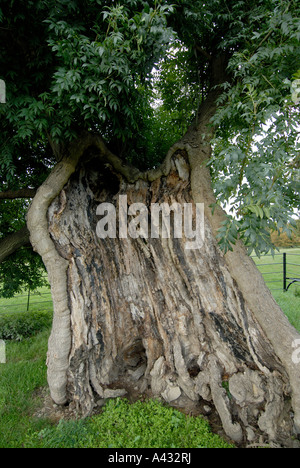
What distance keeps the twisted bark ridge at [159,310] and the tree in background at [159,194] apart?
2cm

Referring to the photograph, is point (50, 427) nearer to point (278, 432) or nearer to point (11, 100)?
point (278, 432)

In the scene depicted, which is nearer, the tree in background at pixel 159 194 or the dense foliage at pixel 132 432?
the tree in background at pixel 159 194

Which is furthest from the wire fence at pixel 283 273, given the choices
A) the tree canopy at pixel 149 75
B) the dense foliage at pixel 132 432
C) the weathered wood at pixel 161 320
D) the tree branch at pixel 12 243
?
the tree branch at pixel 12 243

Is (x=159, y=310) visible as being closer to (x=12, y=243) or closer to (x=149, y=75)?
(x=12, y=243)

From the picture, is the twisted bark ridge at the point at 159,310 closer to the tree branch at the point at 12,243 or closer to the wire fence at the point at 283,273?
the tree branch at the point at 12,243

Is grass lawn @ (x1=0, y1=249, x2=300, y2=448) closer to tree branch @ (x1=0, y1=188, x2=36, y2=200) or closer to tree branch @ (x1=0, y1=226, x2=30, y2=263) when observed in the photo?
tree branch @ (x1=0, y1=226, x2=30, y2=263)

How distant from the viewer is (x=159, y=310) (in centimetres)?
348

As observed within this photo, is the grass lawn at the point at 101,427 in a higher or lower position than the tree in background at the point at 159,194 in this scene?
lower

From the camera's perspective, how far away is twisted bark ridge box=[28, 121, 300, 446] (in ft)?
9.09

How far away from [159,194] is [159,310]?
1.58 m

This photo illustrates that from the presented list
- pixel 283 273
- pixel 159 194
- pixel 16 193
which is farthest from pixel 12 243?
pixel 283 273

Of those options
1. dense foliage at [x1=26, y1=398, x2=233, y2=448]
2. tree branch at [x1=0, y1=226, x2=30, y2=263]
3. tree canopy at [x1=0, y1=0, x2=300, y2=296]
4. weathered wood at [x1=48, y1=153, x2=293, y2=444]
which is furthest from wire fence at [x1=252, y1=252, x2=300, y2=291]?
tree branch at [x1=0, y1=226, x2=30, y2=263]

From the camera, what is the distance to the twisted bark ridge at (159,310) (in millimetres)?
2771
